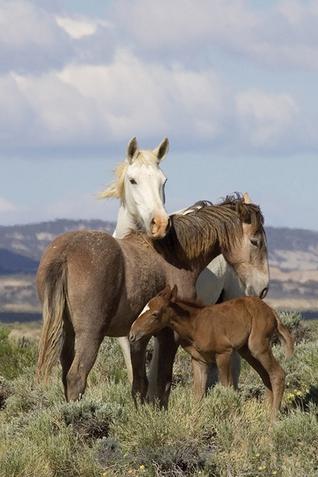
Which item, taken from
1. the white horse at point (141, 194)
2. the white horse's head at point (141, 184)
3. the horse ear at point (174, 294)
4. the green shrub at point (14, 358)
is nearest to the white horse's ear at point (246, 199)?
the white horse at point (141, 194)

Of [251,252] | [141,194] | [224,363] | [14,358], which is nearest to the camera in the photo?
[224,363]

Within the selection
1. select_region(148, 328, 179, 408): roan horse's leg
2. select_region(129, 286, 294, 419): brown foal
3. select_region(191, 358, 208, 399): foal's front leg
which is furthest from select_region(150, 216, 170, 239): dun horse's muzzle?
select_region(191, 358, 208, 399): foal's front leg

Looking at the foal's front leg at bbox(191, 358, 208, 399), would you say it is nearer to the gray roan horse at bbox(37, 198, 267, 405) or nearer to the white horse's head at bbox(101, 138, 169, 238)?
the gray roan horse at bbox(37, 198, 267, 405)

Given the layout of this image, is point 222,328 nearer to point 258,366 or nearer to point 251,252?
point 258,366

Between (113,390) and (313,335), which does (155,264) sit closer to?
(113,390)

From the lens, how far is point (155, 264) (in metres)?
9.58

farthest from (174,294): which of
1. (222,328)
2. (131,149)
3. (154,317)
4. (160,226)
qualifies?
(131,149)

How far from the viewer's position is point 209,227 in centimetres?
1003

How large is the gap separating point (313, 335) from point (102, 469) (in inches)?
373

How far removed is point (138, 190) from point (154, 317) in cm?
170

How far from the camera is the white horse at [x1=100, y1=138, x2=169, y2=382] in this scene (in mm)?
10382

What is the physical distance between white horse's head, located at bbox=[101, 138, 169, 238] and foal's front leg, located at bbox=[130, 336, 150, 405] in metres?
1.09

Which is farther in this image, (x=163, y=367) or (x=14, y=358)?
(x=14, y=358)

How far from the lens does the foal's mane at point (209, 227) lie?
32.3 ft
